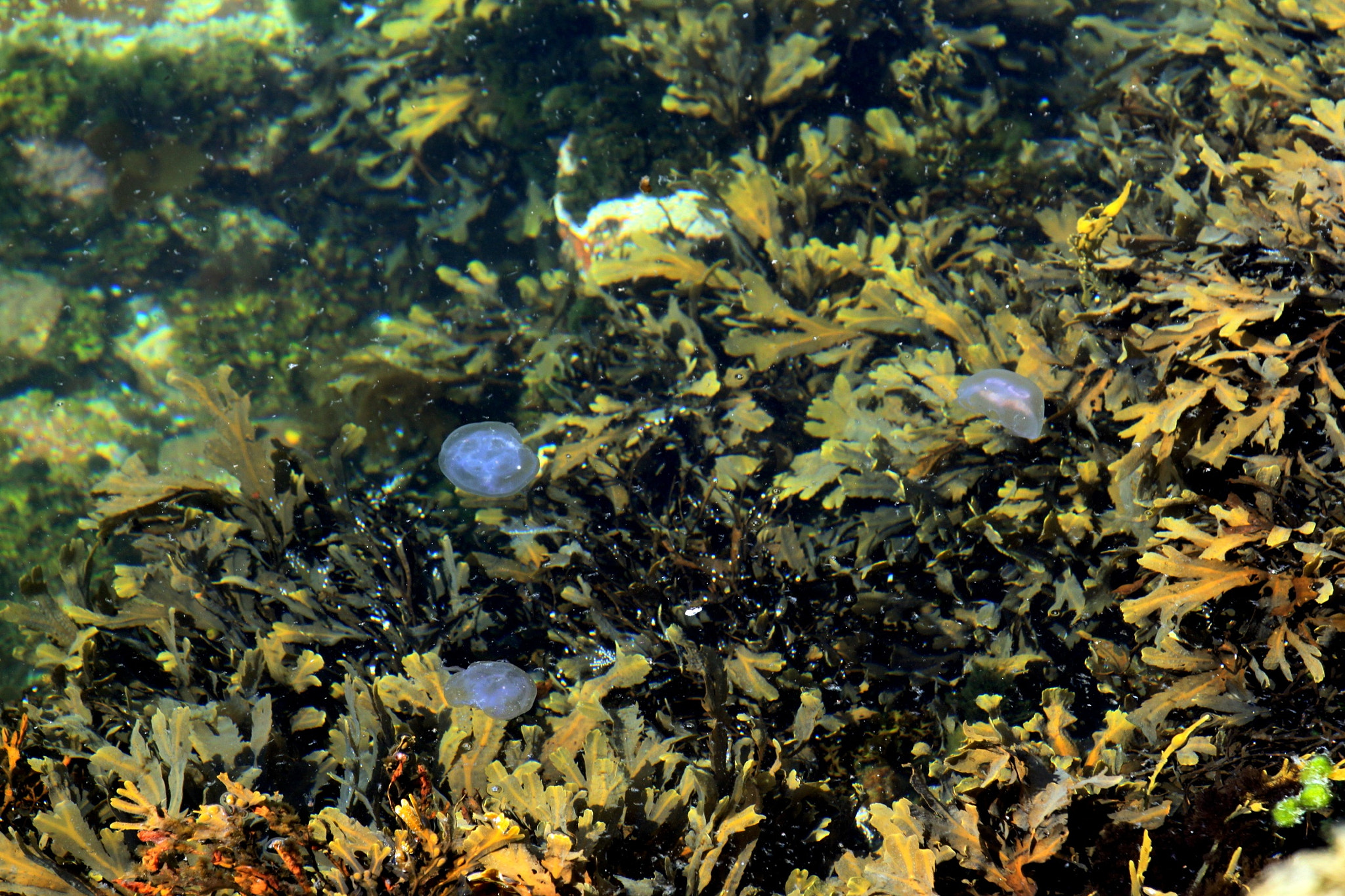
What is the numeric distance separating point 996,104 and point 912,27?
3.08 ft

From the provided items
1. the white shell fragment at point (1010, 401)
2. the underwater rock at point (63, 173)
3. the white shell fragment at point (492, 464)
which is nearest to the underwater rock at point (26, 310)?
the underwater rock at point (63, 173)

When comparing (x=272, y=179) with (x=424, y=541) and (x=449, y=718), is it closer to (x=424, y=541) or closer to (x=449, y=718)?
(x=424, y=541)

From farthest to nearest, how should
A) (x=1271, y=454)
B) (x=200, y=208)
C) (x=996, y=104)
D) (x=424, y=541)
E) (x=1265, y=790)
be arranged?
(x=200, y=208), (x=996, y=104), (x=424, y=541), (x=1271, y=454), (x=1265, y=790)

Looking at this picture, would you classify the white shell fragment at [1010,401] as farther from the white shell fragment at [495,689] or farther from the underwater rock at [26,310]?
the underwater rock at [26,310]

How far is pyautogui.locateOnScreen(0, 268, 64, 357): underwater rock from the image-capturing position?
18.1 feet

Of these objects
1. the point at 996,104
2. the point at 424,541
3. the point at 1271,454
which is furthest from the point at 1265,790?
the point at 996,104

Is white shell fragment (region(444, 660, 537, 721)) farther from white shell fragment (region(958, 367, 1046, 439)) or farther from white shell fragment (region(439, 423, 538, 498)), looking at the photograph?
white shell fragment (region(958, 367, 1046, 439))

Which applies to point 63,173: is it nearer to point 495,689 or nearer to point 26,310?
point 26,310

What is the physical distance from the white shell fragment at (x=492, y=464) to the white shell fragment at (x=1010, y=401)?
6.29ft

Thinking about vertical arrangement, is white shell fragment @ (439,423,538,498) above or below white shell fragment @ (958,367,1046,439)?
below

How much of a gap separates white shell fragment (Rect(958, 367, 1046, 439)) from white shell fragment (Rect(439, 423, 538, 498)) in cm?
192

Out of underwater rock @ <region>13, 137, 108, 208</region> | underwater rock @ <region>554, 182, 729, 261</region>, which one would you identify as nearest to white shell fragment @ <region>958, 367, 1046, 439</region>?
underwater rock @ <region>554, 182, 729, 261</region>

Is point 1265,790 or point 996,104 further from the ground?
point 996,104

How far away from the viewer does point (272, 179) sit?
229 inches
